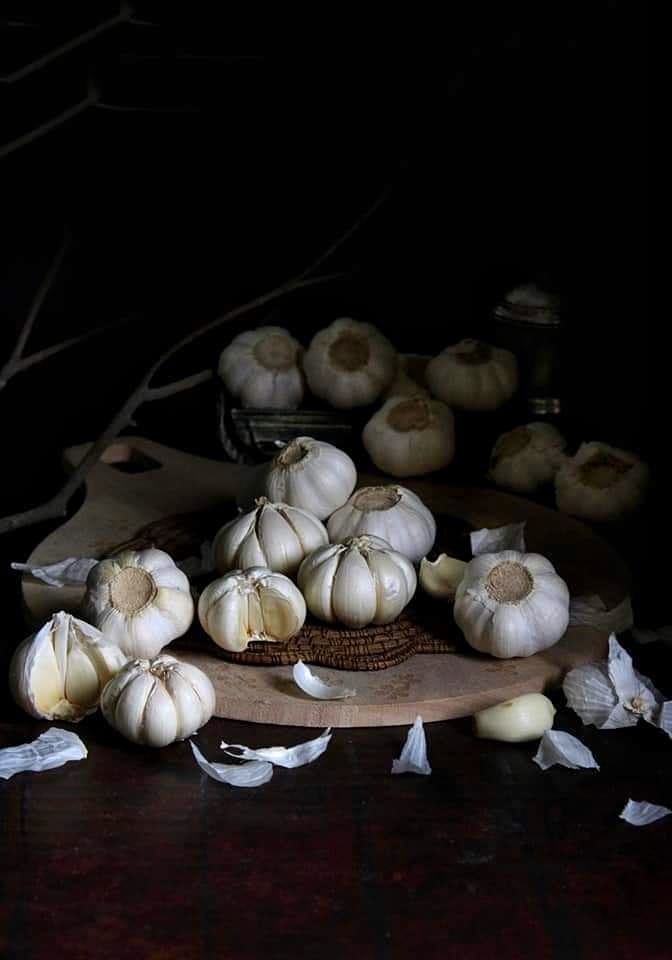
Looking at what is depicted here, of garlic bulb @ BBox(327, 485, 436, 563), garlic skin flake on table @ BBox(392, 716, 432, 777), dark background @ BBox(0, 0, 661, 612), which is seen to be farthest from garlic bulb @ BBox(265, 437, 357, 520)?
dark background @ BBox(0, 0, 661, 612)

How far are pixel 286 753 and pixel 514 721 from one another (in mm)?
241

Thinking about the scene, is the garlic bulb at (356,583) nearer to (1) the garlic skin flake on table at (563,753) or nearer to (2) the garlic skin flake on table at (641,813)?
(1) the garlic skin flake on table at (563,753)

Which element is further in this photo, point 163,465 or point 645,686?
point 163,465

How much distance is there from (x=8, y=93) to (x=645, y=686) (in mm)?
1518

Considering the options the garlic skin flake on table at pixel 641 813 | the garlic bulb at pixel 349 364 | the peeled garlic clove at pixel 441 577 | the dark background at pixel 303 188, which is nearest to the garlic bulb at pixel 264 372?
the garlic bulb at pixel 349 364

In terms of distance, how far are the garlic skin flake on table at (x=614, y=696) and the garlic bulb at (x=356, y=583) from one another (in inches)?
8.4

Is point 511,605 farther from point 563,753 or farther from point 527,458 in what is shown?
point 527,458

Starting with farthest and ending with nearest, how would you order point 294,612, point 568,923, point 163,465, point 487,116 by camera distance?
1. point 487,116
2. point 163,465
3. point 294,612
4. point 568,923

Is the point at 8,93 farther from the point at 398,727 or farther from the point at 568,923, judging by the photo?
the point at 568,923

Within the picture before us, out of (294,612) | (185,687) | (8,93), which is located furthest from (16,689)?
(8,93)

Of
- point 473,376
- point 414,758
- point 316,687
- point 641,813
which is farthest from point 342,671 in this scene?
point 473,376

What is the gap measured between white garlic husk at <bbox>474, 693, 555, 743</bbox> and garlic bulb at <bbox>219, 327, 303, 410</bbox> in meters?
0.85

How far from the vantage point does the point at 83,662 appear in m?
1.42

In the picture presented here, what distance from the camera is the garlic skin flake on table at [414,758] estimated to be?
4.48 ft
